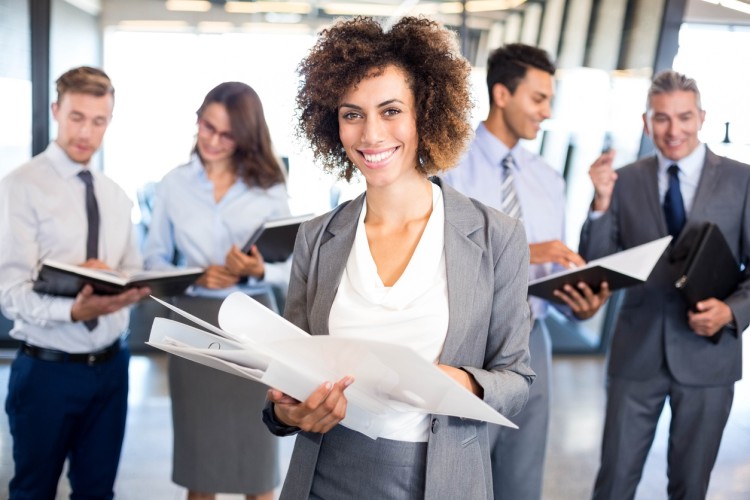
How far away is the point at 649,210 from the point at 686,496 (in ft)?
3.65

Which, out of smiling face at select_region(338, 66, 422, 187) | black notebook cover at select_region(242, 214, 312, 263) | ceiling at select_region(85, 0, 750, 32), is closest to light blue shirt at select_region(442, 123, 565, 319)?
black notebook cover at select_region(242, 214, 312, 263)

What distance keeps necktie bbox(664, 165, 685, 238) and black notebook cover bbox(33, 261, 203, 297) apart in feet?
5.93

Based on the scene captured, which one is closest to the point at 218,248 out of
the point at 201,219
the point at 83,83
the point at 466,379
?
the point at 201,219

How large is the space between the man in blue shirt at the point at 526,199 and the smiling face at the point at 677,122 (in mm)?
429

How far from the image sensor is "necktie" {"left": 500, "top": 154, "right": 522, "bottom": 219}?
3.43 meters

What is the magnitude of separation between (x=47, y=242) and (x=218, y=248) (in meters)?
0.65

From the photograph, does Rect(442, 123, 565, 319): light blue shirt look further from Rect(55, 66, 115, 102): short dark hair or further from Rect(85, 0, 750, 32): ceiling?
Rect(85, 0, 750, 32): ceiling

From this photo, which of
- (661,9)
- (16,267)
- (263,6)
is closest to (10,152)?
(263,6)

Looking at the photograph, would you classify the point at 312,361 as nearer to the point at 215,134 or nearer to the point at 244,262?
the point at 244,262

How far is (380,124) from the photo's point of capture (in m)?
2.05

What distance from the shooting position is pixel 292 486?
2.03m

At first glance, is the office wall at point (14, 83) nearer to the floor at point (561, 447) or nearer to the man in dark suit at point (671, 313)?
the floor at point (561, 447)

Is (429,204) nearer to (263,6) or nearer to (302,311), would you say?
(302,311)

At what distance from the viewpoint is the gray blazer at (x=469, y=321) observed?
75.8 inches
